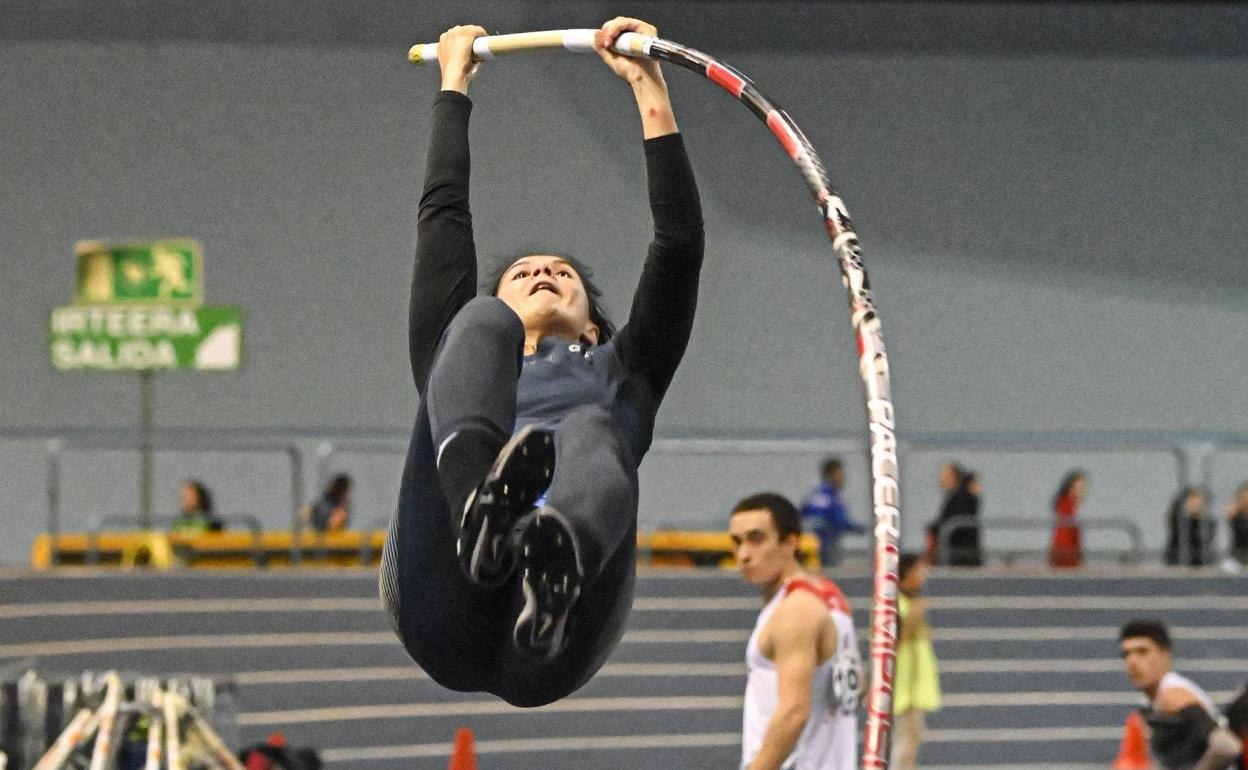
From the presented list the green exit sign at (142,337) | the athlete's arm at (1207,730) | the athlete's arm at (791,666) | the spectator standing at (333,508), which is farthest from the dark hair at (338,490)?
the athlete's arm at (791,666)

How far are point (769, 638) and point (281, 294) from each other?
554 inches

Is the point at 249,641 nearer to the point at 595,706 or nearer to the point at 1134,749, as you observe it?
the point at 595,706

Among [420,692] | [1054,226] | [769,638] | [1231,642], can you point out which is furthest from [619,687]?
[1054,226]

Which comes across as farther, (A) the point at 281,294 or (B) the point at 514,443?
(A) the point at 281,294

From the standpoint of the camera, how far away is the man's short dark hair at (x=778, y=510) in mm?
6414

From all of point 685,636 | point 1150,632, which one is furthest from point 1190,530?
point 1150,632

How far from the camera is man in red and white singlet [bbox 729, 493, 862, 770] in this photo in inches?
238

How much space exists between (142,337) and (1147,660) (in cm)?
861

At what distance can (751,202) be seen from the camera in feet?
66.7

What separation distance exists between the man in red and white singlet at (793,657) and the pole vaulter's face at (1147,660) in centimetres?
167

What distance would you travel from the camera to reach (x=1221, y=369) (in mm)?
20688

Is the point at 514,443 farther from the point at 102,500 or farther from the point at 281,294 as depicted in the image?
the point at 281,294

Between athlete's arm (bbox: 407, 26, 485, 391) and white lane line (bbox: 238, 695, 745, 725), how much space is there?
7.87 metres

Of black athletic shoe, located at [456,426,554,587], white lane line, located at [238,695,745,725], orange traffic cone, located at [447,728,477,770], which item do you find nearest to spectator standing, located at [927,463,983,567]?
white lane line, located at [238,695,745,725]
